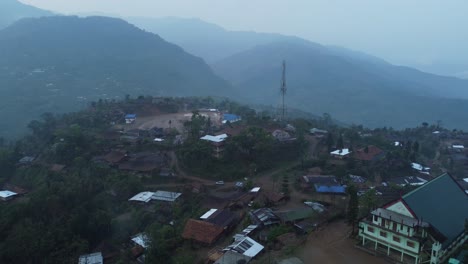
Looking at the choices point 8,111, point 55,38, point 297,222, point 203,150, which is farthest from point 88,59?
point 297,222

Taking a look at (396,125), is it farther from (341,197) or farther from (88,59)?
(88,59)

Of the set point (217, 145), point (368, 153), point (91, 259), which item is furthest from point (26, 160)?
point (368, 153)

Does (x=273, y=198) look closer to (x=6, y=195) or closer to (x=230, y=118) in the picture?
(x=230, y=118)

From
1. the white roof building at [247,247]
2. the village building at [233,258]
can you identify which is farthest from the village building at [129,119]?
the village building at [233,258]

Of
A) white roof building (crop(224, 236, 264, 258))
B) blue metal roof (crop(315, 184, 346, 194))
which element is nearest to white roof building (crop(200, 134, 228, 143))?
blue metal roof (crop(315, 184, 346, 194))

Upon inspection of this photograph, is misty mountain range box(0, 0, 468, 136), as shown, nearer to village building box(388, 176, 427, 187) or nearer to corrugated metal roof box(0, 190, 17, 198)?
corrugated metal roof box(0, 190, 17, 198)

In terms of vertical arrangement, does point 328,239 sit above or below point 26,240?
above

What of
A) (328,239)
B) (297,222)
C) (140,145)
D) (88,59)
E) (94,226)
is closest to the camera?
(328,239)
